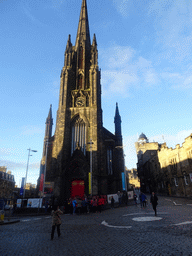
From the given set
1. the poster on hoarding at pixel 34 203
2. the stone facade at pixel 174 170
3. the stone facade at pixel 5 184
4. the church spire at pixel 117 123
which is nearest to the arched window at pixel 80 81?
the church spire at pixel 117 123

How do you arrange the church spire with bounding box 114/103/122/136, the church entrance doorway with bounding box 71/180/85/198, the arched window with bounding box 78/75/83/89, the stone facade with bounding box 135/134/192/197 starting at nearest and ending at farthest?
1. the church entrance doorway with bounding box 71/180/85/198
2. the stone facade with bounding box 135/134/192/197
3. the arched window with bounding box 78/75/83/89
4. the church spire with bounding box 114/103/122/136

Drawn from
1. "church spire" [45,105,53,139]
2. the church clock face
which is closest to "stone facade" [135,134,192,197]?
the church clock face

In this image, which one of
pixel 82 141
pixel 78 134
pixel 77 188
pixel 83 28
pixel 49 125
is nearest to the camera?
pixel 77 188

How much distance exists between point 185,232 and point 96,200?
36.9 ft

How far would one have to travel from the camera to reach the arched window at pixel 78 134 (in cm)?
3034

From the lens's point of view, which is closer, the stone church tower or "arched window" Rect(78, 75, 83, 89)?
the stone church tower

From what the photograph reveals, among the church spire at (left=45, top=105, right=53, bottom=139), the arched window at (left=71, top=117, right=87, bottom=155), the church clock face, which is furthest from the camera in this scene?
the church spire at (left=45, top=105, right=53, bottom=139)

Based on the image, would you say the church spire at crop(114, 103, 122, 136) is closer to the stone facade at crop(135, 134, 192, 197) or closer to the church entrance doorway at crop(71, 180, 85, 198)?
the stone facade at crop(135, 134, 192, 197)

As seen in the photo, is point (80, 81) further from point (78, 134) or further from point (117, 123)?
point (78, 134)

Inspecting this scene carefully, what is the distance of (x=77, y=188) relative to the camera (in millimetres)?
26953

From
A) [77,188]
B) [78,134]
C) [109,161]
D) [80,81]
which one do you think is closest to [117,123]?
[109,161]

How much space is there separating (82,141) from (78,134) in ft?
4.85

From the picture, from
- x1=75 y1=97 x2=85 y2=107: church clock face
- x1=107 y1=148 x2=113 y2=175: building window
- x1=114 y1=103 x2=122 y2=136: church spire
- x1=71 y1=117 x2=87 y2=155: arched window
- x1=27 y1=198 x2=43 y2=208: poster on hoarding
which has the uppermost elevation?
x1=75 y1=97 x2=85 y2=107: church clock face

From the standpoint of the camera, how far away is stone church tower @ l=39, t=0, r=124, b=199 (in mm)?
26672
